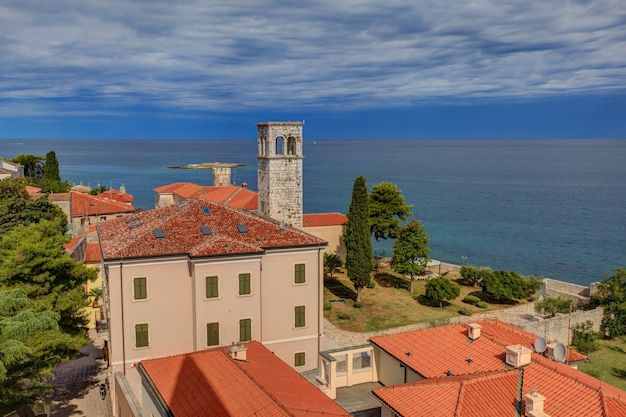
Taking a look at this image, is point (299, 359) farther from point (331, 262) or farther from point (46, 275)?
point (331, 262)

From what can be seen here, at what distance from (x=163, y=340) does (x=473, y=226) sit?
7228 cm

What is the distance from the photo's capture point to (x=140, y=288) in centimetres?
2136

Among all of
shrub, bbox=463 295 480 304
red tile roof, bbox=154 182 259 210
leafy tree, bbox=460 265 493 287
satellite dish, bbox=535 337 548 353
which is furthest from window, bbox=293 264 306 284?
leafy tree, bbox=460 265 493 287

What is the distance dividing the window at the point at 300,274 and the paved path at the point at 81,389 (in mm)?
9260

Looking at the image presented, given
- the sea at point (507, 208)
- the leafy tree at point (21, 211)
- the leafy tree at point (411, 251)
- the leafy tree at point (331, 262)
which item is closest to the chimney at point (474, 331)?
the leafy tree at point (411, 251)

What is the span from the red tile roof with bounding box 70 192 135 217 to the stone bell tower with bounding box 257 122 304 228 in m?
24.8

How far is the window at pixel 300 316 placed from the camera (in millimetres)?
24422

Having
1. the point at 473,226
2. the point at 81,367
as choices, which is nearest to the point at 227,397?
the point at 81,367

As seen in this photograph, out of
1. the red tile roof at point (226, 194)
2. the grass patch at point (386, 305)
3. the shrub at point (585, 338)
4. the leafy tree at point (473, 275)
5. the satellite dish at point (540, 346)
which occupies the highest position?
the red tile roof at point (226, 194)

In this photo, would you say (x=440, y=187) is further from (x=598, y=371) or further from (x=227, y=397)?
(x=227, y=397)

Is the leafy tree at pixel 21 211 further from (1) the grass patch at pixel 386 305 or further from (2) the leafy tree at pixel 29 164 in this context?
(2) the leafy tree at pixel 29 164

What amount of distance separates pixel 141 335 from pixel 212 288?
3.31 metres

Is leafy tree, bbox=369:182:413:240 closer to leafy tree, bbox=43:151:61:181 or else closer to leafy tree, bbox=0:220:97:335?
leafy tree, bbox=0:220:97:335

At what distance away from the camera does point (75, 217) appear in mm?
52094
